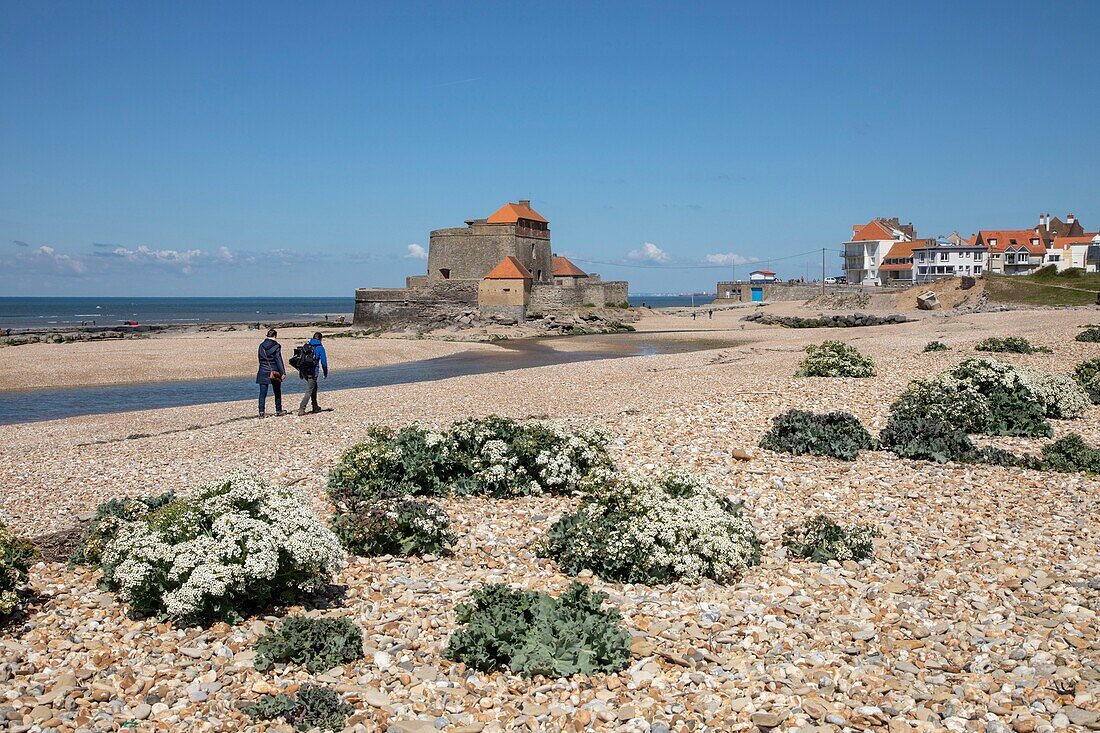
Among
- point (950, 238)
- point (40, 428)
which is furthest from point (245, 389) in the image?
point (950, 238)

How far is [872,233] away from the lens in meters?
99.7

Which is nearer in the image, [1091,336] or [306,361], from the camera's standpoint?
[306,361]

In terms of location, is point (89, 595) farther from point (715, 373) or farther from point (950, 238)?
point (950, 238)

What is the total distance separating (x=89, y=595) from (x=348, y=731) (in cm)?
303

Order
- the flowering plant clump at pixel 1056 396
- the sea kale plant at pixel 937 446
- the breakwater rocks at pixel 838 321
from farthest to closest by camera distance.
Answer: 1. the breakwater rocks at pixel 838 321
2. the flowering plant clump at pixel 1056 396
3. the sea kale plant at pixel 937 446

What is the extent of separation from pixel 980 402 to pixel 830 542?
21.7 feet

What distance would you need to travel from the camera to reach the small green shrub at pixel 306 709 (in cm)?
470

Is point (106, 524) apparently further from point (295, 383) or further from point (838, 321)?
point (838, 321)

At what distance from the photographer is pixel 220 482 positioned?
21.6 ft

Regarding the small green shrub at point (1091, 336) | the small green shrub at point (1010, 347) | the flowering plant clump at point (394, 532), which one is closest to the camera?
the flowering plant clump at point (394, 532)

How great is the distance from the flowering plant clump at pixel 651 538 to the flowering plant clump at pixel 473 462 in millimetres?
1635

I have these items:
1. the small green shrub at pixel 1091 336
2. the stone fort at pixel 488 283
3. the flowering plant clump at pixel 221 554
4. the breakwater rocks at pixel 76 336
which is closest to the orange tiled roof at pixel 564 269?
the stone fort at pixel 488 283

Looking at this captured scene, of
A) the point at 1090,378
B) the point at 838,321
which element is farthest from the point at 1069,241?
the point at 1090,378

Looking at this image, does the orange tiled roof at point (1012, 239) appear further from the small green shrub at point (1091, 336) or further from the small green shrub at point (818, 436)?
the small green shrub at point (818, 436)
